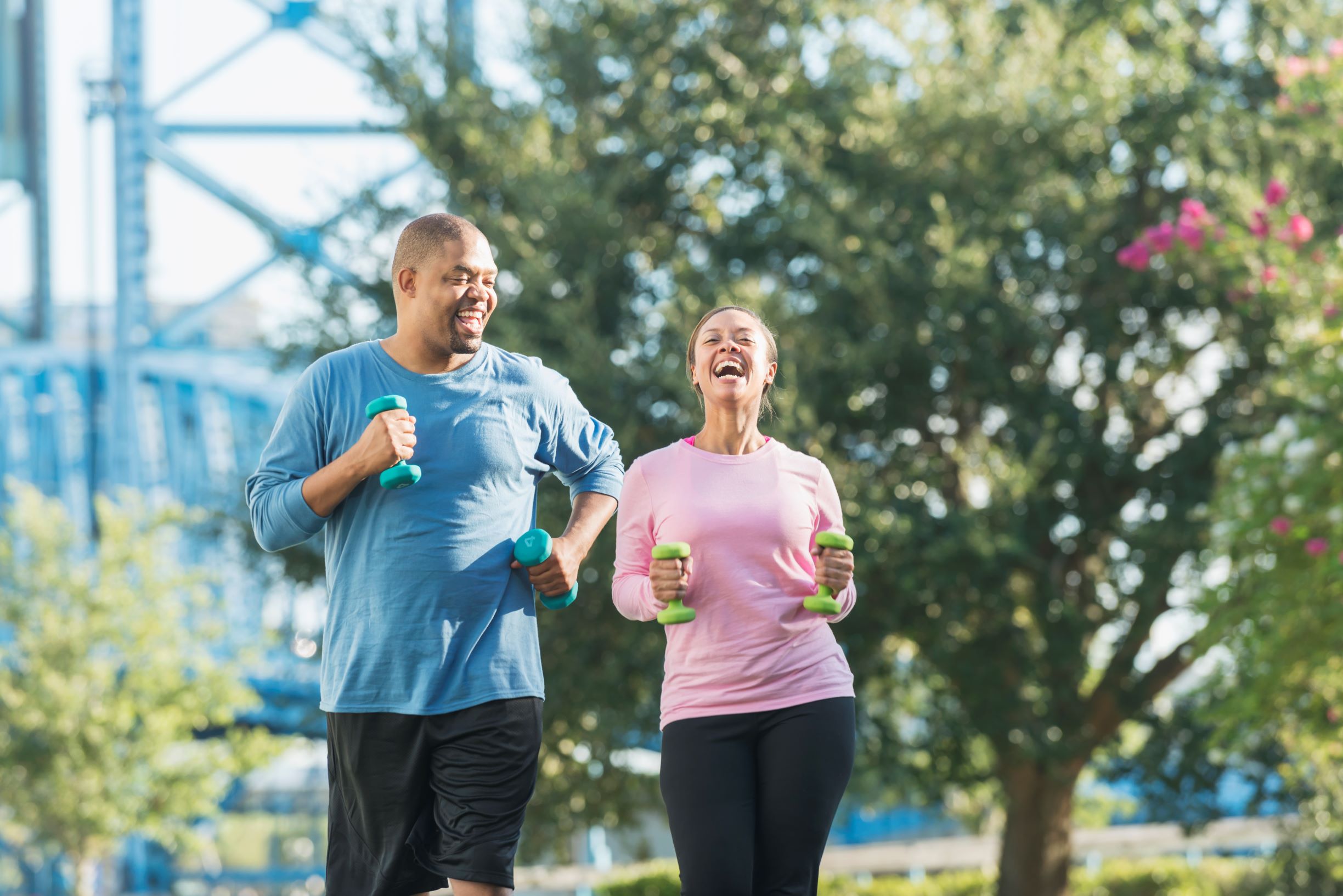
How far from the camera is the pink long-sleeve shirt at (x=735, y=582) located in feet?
9.12

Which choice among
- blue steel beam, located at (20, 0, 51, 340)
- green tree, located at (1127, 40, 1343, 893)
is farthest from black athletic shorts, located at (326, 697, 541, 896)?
blue steel beam, located at (20, 0, 51, 340)

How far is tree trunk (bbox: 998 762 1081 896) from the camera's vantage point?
400 inches

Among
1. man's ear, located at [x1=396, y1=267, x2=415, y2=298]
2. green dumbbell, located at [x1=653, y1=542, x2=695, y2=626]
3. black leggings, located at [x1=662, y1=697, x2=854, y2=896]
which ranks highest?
man's ear, located at [x1=396, y1=267, x2=415, y2=298]

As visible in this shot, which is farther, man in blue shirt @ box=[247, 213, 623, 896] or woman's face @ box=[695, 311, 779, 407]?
woman's face @ box=[695, 311, 779, 407]

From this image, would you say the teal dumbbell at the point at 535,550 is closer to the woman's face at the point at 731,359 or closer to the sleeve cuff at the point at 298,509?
the sleeve cuff at the point at 298,509

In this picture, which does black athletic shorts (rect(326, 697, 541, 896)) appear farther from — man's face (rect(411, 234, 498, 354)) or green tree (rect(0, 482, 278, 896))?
green tree (rect(0, 482, 278, 896))

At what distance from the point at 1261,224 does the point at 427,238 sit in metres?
6.01

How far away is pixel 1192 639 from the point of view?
7562 millimetres

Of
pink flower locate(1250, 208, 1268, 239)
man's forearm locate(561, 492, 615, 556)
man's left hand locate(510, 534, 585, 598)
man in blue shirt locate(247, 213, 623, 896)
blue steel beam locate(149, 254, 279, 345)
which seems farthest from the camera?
blue steel beam locate(149, 254, 279, 345)

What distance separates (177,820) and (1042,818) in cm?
1182

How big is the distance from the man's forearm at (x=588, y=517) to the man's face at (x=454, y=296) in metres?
0.42

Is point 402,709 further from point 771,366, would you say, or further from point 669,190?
point 669,190

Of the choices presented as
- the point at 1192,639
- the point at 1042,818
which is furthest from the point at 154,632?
the point at 1192,639

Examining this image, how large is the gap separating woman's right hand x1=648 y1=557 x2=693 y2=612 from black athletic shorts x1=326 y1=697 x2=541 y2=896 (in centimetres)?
33
